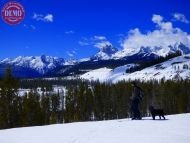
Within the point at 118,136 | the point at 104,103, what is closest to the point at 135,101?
the point at 118,136

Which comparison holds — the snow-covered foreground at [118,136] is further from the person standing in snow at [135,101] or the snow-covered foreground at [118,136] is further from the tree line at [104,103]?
the tree line at [104,103]

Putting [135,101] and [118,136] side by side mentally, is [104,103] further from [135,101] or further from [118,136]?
[118,136]

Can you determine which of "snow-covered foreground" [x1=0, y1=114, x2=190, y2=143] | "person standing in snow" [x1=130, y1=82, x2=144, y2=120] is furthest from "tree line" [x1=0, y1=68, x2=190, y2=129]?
"snow-covered foreground" [x1=0, y1=114, x2=190, y2=143]

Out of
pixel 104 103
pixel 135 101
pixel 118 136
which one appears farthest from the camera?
pixel 104 103

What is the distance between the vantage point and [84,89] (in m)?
137

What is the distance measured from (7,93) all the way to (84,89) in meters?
66.5

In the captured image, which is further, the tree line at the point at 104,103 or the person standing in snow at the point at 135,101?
the tree line at the point at 104,103

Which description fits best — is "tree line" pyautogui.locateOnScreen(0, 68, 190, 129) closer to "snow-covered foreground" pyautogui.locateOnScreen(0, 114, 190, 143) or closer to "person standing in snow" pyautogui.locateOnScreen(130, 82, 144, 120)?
"person standing in snow" pyautogui.locateOnScreen(130, 82, 144, 120)

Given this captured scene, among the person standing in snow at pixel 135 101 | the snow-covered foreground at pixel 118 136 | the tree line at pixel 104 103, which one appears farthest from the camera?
the tree line at pixel 104 103

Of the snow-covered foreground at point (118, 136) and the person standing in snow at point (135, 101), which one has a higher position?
the person standing in snow at point (135, 101)

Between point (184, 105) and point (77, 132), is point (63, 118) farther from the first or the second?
point (77, 132)

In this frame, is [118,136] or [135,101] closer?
[118,136]

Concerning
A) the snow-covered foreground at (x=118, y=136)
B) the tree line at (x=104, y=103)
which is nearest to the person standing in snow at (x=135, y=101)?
the snow-covered foreground at (x=118, y=136)

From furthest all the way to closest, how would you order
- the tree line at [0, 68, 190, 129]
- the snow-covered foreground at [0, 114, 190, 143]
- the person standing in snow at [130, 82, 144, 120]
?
the tree line at [0, 68, 190, 129], the person standing in snow at [130, 82, 144, 120], the snow-covered foreground at [0, 114, 190, 143]
